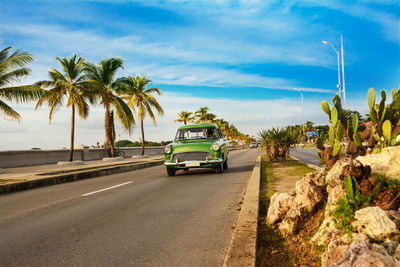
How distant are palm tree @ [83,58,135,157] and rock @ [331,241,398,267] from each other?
982 inches

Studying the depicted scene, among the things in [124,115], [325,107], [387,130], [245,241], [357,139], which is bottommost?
[245,241]

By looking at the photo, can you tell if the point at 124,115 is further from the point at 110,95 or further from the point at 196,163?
the point at 196,163

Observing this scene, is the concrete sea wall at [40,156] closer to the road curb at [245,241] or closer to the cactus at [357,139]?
the road curb at [245,241]

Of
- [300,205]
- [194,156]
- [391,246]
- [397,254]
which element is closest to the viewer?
[397,254]

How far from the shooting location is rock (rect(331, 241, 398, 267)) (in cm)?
193

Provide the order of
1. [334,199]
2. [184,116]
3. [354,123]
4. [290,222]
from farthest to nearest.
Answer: [184,116] → [354,123] → [290,222] → [334,199]

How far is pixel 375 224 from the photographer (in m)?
2.59

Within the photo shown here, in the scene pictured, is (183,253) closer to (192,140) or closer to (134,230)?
(134,230)

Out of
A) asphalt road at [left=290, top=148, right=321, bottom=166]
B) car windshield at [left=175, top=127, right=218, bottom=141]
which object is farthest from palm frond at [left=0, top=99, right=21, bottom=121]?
asphalt road at [left=290, top=148, right=321, bottom=166]

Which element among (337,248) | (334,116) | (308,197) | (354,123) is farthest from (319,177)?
(337,248)

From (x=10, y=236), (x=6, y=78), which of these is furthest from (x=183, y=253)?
(x=6, y=78)

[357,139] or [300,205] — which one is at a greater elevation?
[357,139]

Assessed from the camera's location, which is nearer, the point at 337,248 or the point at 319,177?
the point at 337,248

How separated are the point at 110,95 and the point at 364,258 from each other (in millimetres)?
26903
